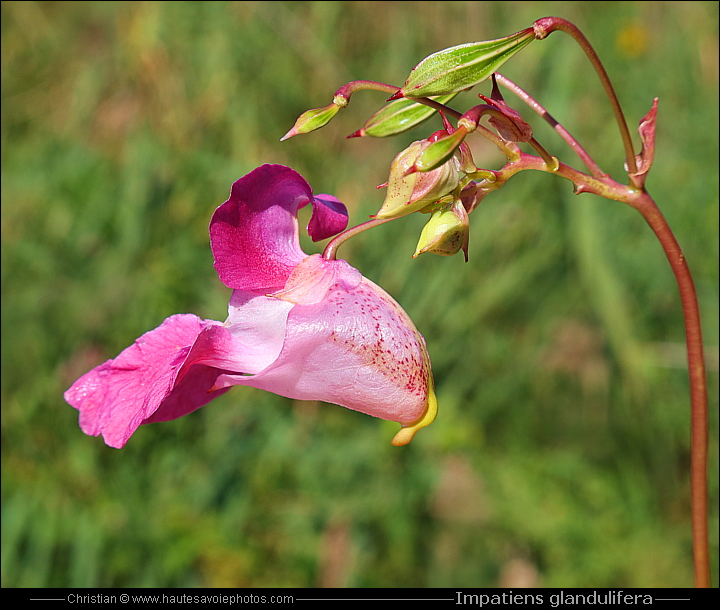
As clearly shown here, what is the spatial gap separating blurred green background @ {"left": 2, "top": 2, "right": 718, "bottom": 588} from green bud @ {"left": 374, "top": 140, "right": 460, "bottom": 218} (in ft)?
2.99

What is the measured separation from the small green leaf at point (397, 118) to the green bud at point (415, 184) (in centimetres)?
1

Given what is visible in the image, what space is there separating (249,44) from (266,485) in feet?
2.87

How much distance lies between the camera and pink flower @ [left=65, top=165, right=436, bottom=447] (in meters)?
0.42

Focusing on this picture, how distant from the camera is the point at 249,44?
1499mm

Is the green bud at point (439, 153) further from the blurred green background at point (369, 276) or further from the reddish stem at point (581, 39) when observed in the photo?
the blurred green background at point (369, 276)

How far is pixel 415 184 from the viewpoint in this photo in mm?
384

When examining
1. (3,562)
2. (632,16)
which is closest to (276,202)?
(3,562)

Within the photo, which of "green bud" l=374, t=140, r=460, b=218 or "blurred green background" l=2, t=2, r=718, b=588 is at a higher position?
"green bud" l=374, t=140, r=460, b=218

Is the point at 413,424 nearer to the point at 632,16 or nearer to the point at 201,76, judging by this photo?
the point at 201,76

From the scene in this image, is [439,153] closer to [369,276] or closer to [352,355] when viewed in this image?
[352,355]

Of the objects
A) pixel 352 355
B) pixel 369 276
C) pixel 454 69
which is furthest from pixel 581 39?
pixel 369 276

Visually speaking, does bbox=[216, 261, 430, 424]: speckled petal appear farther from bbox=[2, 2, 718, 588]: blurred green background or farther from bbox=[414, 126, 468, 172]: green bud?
bbox=[2, 2, 718, 588]: blurred green background

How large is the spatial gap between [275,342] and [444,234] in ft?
0.40

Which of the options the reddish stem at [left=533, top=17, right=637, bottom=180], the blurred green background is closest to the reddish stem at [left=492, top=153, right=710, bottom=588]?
the reddish stem at [left=533, top=17, right=637, bottom=180]
